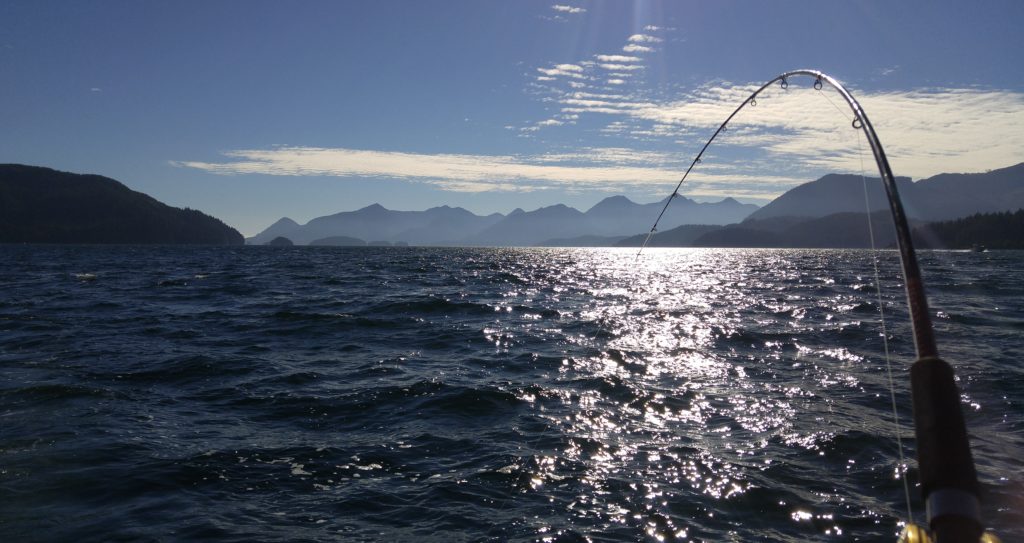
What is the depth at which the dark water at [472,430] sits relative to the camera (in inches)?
253

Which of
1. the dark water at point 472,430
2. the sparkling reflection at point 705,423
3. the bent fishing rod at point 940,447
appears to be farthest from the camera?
the sparkling reflection at point 705,423

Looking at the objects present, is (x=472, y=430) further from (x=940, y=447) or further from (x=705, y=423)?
(x=940, y=447)

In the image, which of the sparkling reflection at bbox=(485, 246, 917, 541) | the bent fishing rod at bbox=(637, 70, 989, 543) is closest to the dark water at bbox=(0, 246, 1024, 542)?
the sparkling reflection at bbox=(485, 246, 917, 541)

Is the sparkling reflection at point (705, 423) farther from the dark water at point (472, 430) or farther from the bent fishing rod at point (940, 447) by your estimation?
the bent fishing rod at point (940, 447)

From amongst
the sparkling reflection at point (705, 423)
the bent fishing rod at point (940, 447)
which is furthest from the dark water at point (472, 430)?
the bent fishing rod at point (940, 447)

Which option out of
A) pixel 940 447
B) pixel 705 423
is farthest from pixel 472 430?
pixel 940 447

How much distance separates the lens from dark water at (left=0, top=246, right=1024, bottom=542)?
6434mm

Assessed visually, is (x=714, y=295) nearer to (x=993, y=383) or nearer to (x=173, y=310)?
(x=993, y=383)

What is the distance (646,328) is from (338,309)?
12490 millimetres

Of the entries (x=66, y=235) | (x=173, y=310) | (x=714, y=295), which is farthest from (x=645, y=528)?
(x=66, y=235)

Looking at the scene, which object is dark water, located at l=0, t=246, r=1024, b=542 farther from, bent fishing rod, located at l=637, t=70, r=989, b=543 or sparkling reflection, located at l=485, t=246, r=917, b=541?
bent fishing rod, located at l=637, t=70, r=989, b=543

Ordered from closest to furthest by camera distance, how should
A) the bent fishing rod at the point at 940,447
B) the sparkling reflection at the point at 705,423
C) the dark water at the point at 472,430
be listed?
the bent fishing rod at the point at 940,447
the dark water at the point at 472,430
the sparkling reflection at the point at 705,423

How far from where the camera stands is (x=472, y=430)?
9453mm

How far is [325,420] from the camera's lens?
9773 mm
